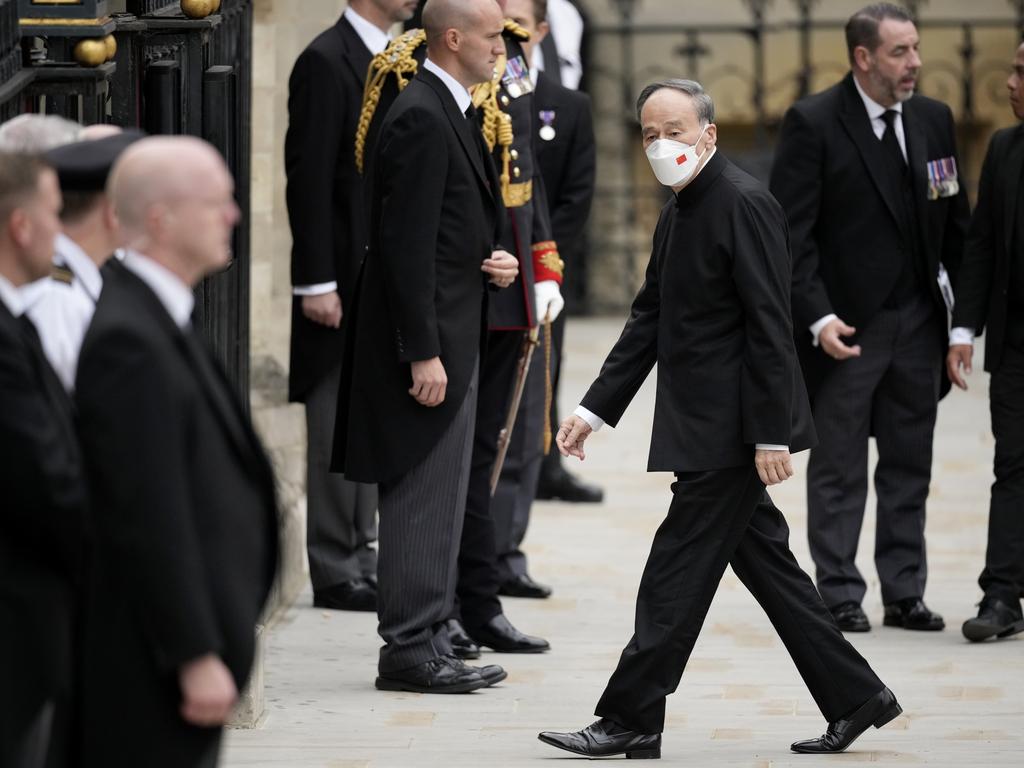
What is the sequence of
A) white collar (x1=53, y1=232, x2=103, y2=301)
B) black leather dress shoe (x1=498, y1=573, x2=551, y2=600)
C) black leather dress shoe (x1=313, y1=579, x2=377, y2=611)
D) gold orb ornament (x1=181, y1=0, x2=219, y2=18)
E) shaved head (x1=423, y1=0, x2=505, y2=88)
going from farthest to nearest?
black leather dress shoe (x1=498, y1=573, x2=551, y2=600), black leather dress shoe (x1=313, y1=579, x2=377, y2=611), shaved head (x1=423, y1=0, x2=505, y2=88), gold orb ornament (x1=181, y1=0, x2=219, y2=18), white collar (x1=53, y1=232, x2=103, y2=301)

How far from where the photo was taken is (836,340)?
20.9ft

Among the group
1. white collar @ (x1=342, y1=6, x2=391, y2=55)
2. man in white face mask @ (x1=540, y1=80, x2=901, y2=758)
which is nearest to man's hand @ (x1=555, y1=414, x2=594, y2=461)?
man in white face mask @ (x1=540, y1=80, x2=901, y2=758)

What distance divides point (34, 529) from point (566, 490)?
19.8ft

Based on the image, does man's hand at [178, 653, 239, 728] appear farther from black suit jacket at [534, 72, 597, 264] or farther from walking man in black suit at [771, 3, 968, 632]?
black suit jacket at [534, 72, 597, 264]

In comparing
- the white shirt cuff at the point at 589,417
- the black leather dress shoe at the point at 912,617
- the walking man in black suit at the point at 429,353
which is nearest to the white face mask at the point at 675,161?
the white shirt cuff at the point at 589,417

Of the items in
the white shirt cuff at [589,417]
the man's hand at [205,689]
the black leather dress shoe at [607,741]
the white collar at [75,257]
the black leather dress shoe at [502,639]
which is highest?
the white collar at [75,257]

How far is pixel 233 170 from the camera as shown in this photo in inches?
224

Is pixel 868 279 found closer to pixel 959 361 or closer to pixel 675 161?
pixel 959 361

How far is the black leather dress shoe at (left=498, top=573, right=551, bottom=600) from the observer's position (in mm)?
6949

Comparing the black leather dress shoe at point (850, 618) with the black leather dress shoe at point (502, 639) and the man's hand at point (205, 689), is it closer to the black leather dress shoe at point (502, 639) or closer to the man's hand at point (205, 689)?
the black leather dress shoe at point (502, 639)

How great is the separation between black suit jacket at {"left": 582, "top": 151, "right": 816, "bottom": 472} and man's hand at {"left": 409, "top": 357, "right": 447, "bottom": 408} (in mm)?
704

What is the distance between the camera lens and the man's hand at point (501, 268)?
552 centimetres

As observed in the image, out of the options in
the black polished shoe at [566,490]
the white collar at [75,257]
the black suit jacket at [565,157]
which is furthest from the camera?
the black polished shoe at [566,490]

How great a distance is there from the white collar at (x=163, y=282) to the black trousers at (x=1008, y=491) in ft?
12.7
